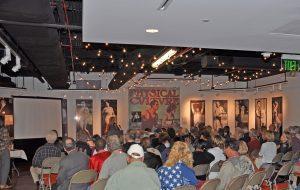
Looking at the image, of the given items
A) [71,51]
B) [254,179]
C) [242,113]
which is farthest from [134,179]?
[242,113]

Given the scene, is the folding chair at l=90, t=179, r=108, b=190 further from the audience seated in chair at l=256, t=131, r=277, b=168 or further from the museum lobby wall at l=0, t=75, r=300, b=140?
the museum lobby wall at l=0, t=75, r=300, b=140

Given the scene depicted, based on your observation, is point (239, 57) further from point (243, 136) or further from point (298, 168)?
point (298, 168)

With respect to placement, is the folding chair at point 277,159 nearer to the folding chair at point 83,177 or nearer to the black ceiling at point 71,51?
the black ceiling at point 71,51

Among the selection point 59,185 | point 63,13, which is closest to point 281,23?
point 63,13

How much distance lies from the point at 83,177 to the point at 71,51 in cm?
448

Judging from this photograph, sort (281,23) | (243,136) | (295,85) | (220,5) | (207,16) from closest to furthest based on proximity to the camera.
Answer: (220,5), (207,16), (281,23), (243,136), (295,85)

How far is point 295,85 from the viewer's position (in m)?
15.7

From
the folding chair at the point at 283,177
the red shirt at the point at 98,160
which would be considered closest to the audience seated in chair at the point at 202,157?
the folding chair at the point at 283,177

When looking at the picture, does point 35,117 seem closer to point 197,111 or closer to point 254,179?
point 197,111

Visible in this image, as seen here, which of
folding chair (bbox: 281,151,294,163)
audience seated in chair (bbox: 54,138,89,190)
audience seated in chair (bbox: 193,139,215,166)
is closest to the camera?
audience seated in chair (bbox: 54,138,89,190)

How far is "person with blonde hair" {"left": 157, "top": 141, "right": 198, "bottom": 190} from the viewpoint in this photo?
5.51 metres

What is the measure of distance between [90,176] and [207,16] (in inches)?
121

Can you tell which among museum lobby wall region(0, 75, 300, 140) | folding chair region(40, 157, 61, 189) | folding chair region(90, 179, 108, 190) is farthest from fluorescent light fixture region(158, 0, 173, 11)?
museum lobby wall region(0, 75, 300, 140)

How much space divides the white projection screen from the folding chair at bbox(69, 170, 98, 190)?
10671 mm
